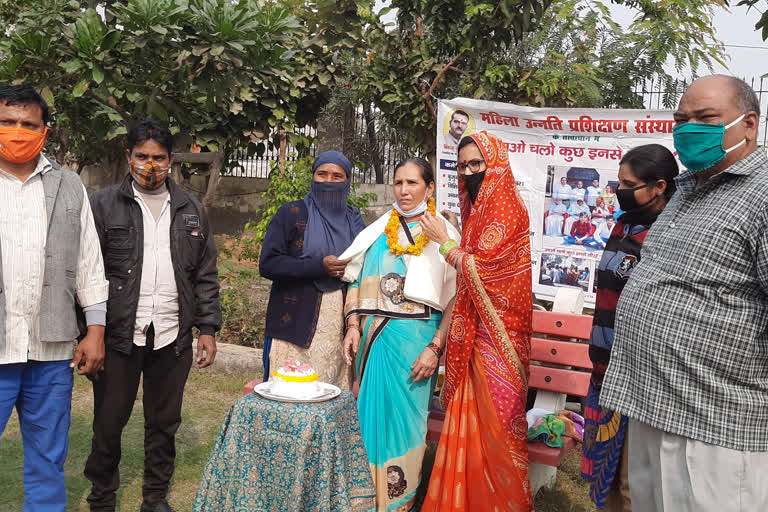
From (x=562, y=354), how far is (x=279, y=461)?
1.96 metres

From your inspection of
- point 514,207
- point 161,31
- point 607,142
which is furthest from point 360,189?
point 514,207

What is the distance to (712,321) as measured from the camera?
207 centimetres

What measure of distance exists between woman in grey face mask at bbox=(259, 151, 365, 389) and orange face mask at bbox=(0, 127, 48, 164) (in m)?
1.28

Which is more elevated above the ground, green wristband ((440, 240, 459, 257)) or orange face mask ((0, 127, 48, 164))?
orange face mask ((0, 127, 48, 164))

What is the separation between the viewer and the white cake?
2.85 meters

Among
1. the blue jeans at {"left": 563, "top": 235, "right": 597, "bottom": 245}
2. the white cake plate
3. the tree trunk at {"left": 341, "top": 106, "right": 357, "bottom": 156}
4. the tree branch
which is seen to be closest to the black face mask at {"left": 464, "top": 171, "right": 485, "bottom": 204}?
the white cake plate

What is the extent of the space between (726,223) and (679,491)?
821 mm

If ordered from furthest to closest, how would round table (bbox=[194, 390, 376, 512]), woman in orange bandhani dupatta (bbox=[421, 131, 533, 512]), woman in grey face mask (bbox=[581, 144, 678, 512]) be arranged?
woman in orange bandhani dupatta (bbox=[421, 131, 533, 512]) → woman in grey face mask (bbox=[581, 144, 678, 512]) → round table (bbox=[194, 390, 376, 512])

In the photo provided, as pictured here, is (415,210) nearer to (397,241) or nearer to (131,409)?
(397,241)

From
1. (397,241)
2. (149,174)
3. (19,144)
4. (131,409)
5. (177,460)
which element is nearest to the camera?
(19,144)

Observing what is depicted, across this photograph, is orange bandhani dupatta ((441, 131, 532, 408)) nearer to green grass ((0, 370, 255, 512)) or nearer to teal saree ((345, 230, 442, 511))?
teal saree ((345, 230, 442, 511))

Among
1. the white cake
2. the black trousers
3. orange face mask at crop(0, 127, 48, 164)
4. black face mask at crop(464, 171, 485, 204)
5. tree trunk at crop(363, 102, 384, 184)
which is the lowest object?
the black trousers

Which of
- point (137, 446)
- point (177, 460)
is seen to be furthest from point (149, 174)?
point (137, 446)

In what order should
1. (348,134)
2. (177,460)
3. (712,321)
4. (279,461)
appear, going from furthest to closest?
1. (348,134)
2. (177,460)
3. (279,461)
4. (712,321)
